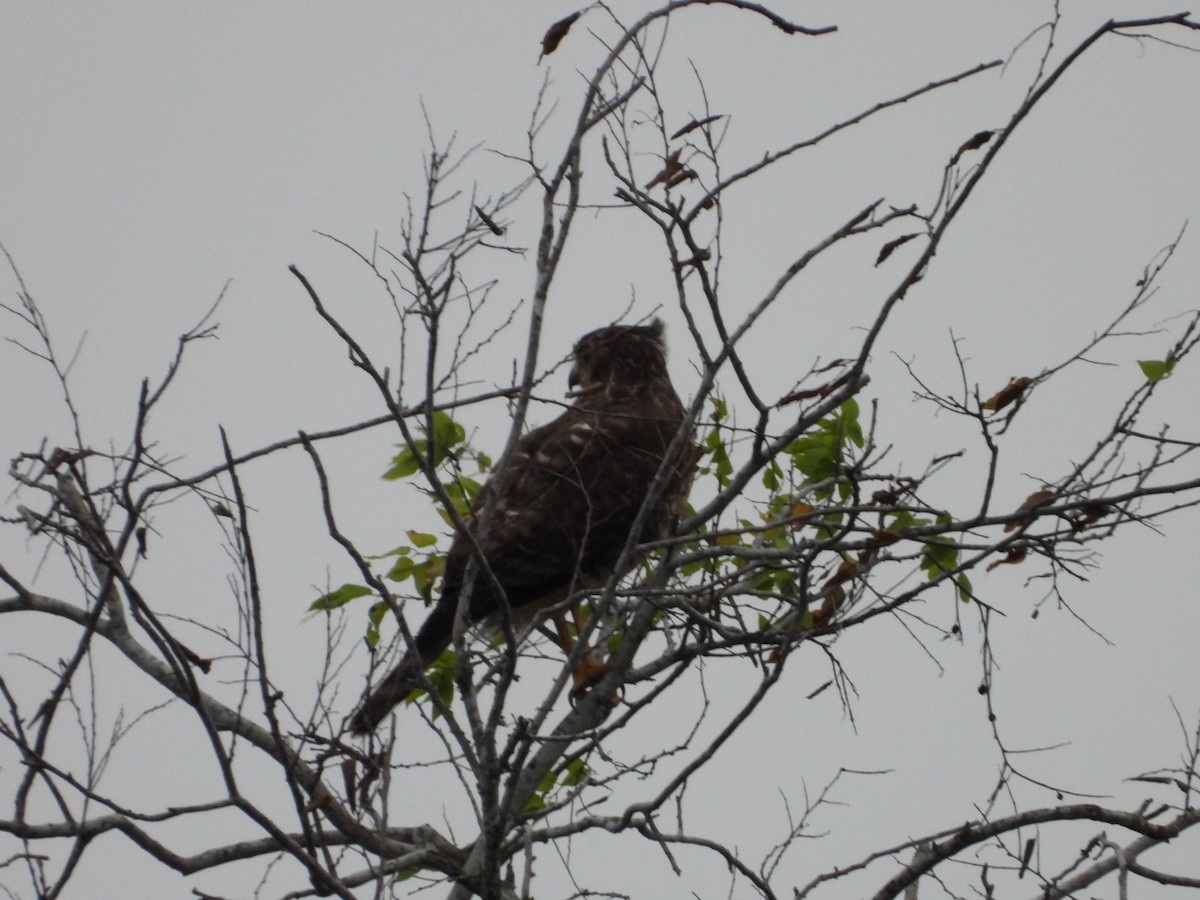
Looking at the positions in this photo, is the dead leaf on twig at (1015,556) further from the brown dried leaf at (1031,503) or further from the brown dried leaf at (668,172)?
the brown dried leaf at (668,172)

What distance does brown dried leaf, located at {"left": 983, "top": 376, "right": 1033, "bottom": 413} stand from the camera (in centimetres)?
324

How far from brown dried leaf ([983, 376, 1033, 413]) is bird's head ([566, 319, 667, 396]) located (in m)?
2.98

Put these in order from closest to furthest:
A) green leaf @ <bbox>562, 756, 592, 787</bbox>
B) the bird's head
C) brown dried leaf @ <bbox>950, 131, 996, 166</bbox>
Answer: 1. brown dried leaf @ <bbox>950, 131, 996, 166</bbox>
2. green leaf @ <bbox>562, 756, 592, 787</bbox>
3. the bird's head

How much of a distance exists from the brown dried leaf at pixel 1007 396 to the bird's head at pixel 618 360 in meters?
2.98

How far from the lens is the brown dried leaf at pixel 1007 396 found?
3.24 metres

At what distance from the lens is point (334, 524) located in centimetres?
257

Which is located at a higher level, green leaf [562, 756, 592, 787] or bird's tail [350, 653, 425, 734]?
bird's tail [350, 653, 425, 734]

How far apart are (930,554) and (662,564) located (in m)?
0.80

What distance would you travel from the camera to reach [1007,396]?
3.26m

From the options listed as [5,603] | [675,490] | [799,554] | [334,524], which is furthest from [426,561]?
[334,524]

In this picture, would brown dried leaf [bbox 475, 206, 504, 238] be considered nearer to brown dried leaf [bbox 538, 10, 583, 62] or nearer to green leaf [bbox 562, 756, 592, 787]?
brown dried leaf [bbox 538, 10, 583, 62]

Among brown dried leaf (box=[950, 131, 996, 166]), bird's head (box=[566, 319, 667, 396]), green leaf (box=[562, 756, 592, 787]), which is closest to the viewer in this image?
brown dried leaf (box=[950, 131, 996, 166])

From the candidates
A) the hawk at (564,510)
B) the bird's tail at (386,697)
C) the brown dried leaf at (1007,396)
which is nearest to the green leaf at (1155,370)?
the brown dried leaf at (1007,396)

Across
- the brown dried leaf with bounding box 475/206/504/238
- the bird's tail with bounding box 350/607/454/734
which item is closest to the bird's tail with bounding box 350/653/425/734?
the bird's tail with bounding box 350/607/454/734
